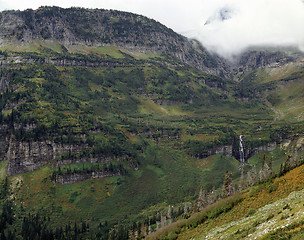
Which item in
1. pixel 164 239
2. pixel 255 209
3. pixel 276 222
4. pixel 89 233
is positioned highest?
pixel 276 222

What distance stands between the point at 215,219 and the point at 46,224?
5412 inches

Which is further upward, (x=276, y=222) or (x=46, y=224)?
(x=276, y=222)

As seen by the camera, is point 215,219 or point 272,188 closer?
point 272,188

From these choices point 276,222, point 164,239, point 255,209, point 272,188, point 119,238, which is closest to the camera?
point 276,222

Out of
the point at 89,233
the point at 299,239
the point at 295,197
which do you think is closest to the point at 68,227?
the point at 89,233

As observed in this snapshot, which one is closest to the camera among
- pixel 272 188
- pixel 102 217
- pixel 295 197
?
pixel 295 197

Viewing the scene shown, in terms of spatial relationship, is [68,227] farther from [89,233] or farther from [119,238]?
[119,238]

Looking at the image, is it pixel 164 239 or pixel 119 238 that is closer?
pixel 164 239

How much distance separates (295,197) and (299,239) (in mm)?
24464

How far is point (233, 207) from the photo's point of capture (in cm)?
8081

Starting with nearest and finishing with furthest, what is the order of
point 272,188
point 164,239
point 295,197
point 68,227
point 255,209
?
point 295,197 → point 255,209 → point 272,188 → point 164,239 → point 68,227

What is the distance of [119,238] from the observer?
153125 mm

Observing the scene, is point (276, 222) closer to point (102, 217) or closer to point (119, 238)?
point (119, 238)

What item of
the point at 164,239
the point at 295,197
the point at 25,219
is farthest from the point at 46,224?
the point at 295,197
